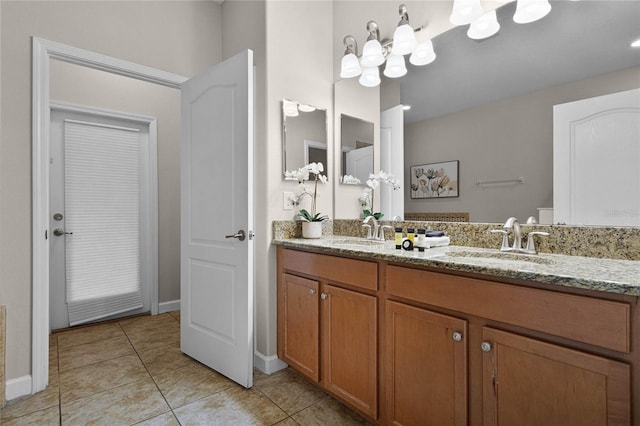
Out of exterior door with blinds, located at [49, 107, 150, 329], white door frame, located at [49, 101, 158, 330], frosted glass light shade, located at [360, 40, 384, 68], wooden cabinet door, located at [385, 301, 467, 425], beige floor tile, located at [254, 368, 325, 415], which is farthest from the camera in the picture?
white door frame, located at [49, 101, 158, 330]

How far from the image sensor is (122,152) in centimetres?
333

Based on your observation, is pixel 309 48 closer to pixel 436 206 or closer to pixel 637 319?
pixel 436 206

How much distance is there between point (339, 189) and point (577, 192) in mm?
1484

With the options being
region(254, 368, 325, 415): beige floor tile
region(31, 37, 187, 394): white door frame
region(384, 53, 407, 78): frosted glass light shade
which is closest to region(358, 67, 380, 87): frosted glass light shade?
region(384, 53, 407, 78): frosted glass light shade

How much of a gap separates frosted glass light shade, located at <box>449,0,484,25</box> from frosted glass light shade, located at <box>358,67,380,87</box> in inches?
24.1

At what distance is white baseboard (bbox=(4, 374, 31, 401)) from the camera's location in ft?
6.15

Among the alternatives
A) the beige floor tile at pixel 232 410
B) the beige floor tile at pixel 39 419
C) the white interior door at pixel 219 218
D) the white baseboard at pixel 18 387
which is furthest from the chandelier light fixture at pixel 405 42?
the white baseboard at pixel 18 387

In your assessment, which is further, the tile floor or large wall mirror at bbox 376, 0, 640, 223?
the tile floor

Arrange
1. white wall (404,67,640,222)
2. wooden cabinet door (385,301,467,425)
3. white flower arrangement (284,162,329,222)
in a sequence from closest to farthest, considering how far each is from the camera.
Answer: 1. wooden cabinet door (385,301,467,425)
2. white wall (404,67,640,222)
3. white flower arrangement (284,162,329,222)

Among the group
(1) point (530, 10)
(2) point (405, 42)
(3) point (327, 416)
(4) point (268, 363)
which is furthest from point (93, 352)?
(1) point (530, 10)

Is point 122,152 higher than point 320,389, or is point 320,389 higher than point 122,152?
point 122,152

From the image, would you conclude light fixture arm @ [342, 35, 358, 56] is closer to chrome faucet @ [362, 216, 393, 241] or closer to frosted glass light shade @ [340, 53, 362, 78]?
frosted glass light shade @ [340, 53, 362, 78]

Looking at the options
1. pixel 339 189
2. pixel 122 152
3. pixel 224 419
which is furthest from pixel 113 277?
pixel 339 189

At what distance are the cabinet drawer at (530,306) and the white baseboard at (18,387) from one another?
224 centimetres
